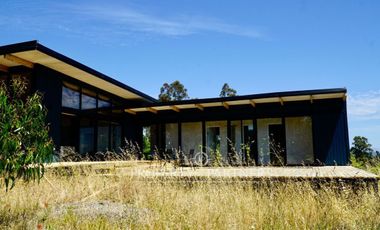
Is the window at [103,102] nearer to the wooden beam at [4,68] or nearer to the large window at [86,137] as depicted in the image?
the large window at [86,137]

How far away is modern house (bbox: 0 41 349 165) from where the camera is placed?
11047 millimetres

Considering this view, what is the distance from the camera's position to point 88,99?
13.4m

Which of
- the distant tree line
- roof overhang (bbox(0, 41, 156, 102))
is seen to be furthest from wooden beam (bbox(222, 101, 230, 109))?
the distant tree line

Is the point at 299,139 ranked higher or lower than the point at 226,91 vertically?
lower

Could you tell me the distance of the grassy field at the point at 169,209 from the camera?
3.70 m

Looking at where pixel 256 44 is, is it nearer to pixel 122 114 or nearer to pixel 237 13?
pixel 237 13

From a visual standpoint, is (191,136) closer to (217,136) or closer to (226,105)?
(217,136)

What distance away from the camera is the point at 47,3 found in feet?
29.3

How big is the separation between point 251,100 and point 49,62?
24.2ft

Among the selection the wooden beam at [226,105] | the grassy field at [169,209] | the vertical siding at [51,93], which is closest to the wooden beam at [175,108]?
the wooden beam at [226,105]

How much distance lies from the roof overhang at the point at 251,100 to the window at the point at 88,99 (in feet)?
5.38

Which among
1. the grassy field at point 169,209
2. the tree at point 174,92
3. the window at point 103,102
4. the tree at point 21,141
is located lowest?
the grassy field at point 169,209

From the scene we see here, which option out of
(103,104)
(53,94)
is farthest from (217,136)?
(53,94)

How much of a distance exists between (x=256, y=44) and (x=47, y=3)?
830cm
